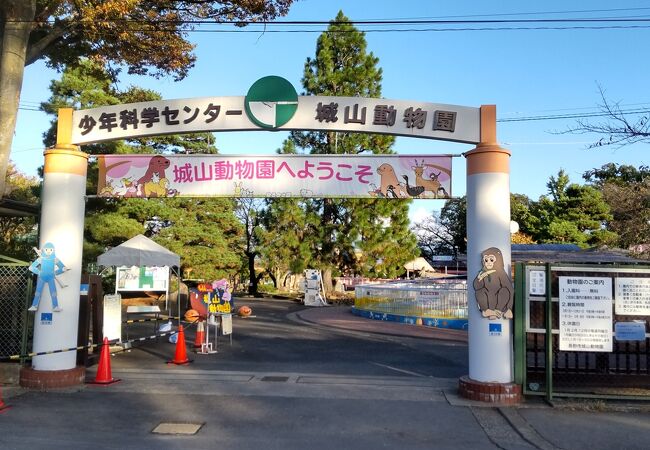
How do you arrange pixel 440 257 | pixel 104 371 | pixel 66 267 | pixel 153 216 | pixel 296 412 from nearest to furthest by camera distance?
pixel 296 412 < pixel 66 267 < pixel 104 371 < pixel 153 216 < pixel 440 257

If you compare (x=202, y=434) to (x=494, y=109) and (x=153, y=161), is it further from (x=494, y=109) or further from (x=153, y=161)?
(x=494, y=109)

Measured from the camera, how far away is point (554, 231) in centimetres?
4881

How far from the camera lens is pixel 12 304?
31.7ft

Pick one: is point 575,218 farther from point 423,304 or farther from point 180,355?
point 180,355

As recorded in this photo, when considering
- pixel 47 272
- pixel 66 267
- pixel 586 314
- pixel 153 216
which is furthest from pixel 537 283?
pixel 153 216

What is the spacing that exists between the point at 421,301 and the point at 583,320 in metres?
11.9

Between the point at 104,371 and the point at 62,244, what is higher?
the point at 62,244

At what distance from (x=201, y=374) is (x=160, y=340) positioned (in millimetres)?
5452

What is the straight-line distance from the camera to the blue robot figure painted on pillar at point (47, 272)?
877cm

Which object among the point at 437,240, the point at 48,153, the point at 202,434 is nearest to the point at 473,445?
the point at 202,434

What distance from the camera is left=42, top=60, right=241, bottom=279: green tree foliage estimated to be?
24422 millimetres

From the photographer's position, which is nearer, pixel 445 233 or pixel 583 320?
pixel 583 320

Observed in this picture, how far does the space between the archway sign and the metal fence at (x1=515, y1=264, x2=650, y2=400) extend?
0.41 meters

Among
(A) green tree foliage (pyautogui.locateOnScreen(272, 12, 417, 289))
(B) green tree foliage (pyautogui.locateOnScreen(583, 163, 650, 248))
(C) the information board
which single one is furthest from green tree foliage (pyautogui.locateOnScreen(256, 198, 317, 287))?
(B) green tree foliage (pyautogui.locateOnScreen(583, 163, 650, 248))
